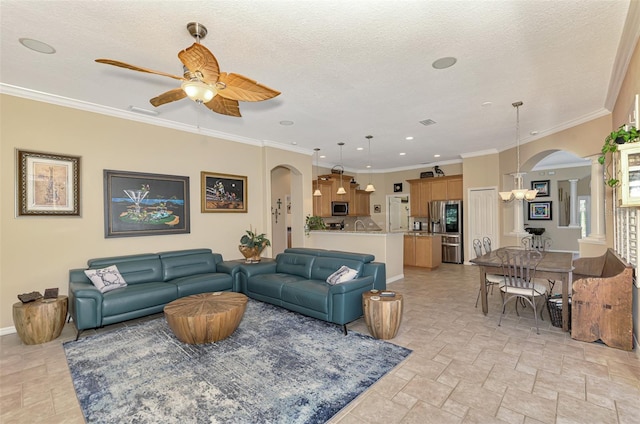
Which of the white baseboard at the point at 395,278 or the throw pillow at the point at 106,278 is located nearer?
the throw pillow at the point at 106,278

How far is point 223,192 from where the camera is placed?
570 cm

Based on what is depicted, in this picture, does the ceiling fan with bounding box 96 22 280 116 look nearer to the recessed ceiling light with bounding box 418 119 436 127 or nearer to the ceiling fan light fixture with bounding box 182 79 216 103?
the ceiling fan light fixture with bounding box 182 79 216 103

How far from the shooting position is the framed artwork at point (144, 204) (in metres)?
4.38

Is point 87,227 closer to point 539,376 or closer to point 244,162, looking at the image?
point 244,162

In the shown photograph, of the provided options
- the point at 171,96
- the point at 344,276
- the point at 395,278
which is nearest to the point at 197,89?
the point at 171,96

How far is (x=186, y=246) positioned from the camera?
5.20 meters

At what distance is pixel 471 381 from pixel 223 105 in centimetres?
341

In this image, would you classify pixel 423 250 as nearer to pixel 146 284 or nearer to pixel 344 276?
pixel 344 276

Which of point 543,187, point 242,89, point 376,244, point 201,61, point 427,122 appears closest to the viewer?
point 201,61

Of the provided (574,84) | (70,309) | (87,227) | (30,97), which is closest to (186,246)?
(87,227)

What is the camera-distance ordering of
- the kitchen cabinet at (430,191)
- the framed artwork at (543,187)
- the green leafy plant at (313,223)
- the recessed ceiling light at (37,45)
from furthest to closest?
the framed artwork at (543,187) → the kitchen cabinet at (430,191) → the green leafy plant at (313,223) → the recessed ceiling light at (37,45)

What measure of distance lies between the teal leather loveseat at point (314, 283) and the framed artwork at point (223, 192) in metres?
1.41

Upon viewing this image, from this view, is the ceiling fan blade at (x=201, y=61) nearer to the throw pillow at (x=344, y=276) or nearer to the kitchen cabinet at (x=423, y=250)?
the throw pillow at (x=344, y=276)

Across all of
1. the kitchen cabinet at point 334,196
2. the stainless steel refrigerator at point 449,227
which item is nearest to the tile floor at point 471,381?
the stainless steel refrigerator at point 449,227
